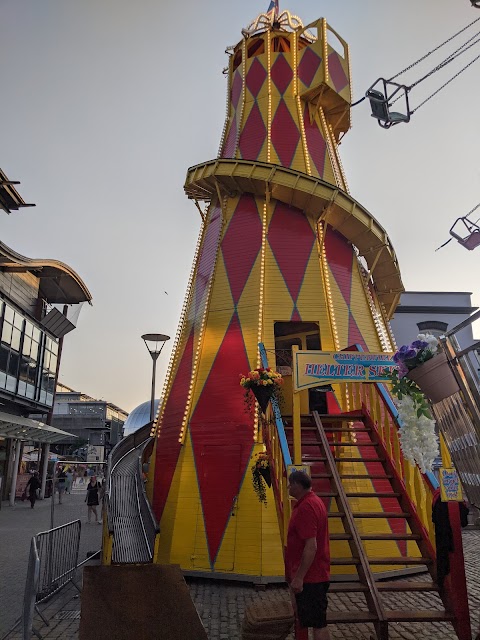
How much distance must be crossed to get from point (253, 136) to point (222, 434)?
9.11 meters

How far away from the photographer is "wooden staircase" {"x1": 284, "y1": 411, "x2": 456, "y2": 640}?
206 inches

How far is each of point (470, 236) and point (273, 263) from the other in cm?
456

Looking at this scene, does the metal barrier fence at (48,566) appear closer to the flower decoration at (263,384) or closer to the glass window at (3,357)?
the flower decoration at (263,384)

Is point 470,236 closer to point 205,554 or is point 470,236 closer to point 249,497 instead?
point 249,497

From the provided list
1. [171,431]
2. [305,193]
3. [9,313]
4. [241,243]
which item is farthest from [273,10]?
[9,313]

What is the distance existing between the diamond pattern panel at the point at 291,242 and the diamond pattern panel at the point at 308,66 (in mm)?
4839

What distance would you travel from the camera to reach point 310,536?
14.4 feet

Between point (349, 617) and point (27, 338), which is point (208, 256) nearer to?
point (349, 617)

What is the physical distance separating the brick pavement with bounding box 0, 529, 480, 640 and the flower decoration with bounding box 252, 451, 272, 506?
63.5 inches

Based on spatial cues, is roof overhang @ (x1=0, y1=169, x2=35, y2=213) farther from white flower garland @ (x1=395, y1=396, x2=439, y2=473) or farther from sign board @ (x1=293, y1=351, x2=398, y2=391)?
white flower garland @ (x1=395, y1=396, x2=439, y2=473)

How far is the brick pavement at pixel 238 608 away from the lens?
647 cm

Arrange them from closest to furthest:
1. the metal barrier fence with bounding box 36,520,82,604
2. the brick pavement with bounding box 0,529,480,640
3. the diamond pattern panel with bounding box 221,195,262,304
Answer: the brick pavement with bounding box 0,529,480,640 → the metal barrier fence with bounding box 36,520,82,604 → the diamond pattern panel with bounding box 221,195,262,304

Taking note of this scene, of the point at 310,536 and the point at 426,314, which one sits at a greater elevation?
the point at 426,314

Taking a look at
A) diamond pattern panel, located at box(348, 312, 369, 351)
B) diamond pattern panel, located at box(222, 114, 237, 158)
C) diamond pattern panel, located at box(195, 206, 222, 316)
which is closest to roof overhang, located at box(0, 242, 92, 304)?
diamond pattern panel, located at box(222, 114, 237, 158)
